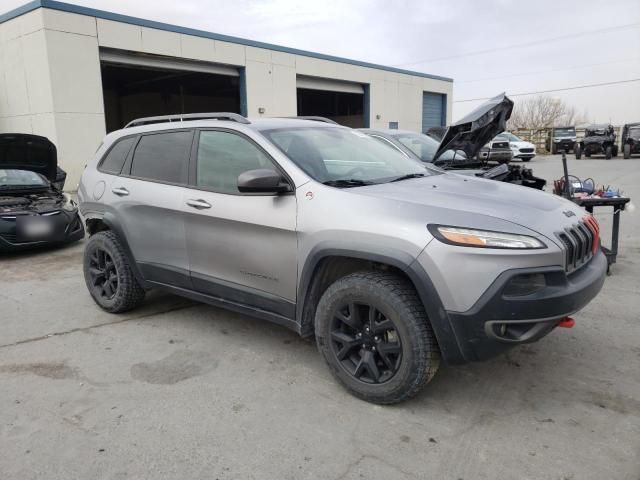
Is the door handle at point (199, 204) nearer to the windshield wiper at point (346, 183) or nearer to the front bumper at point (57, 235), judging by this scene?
the windshield wiper at point (346, 183)

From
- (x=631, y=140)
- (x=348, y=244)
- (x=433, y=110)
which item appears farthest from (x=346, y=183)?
(x=433, y=110)

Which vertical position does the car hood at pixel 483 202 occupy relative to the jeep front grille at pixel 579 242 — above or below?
above

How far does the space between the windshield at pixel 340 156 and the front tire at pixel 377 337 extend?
0.76 m

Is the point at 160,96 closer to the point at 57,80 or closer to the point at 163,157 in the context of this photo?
the point at 57,80

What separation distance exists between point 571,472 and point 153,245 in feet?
11.0

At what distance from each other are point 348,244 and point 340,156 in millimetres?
1034

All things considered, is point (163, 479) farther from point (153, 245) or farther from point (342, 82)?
point (342, 82)

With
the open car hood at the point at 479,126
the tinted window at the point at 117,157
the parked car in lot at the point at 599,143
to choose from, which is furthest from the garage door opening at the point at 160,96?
the tinted window at the point at 117,157

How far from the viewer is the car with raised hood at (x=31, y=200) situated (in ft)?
23.9

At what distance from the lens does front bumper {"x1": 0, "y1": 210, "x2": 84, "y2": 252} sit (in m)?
7.15

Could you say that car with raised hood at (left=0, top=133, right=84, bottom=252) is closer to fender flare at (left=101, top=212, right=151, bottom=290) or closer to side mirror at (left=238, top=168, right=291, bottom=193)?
fender flare at (left=101, top=212, right=151, bottom=290)

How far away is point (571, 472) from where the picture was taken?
2.46 m

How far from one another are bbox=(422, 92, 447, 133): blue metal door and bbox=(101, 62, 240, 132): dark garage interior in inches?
438

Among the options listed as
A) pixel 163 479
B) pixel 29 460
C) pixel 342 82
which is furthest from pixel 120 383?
pixel 342 82
